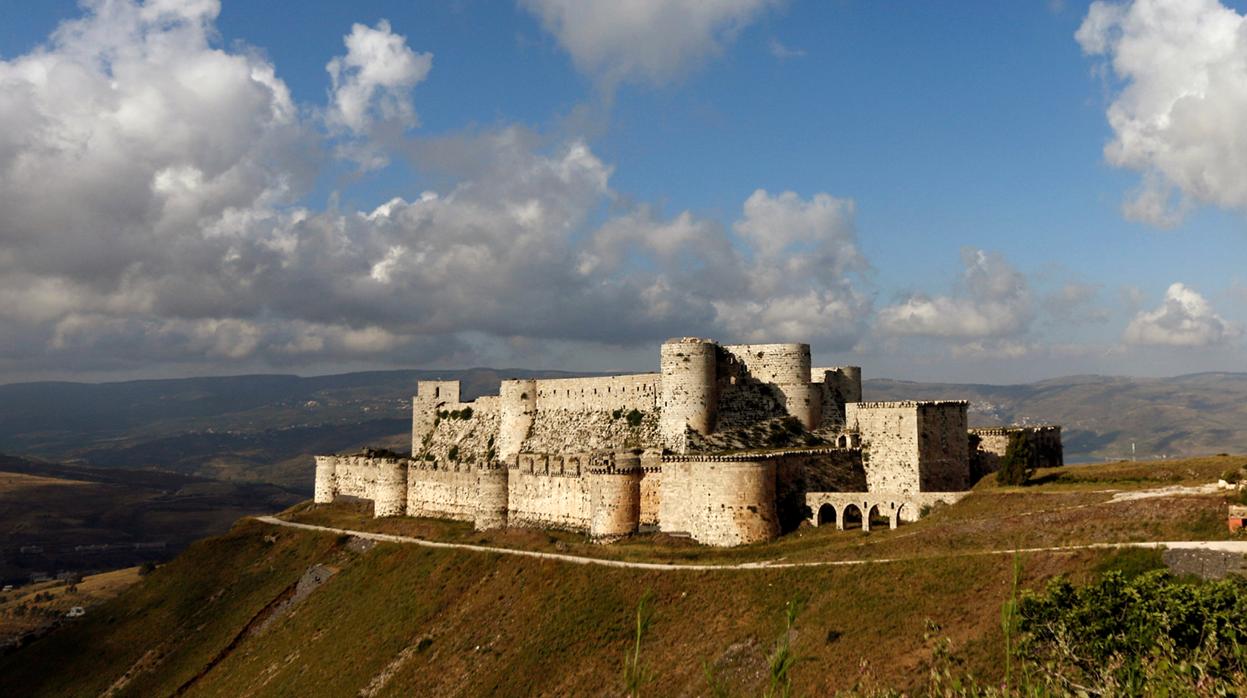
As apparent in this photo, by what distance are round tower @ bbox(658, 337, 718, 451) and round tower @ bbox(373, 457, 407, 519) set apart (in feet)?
96.1

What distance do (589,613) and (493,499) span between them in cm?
2326

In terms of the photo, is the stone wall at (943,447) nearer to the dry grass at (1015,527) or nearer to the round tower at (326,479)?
the dry grass at (1015,527)

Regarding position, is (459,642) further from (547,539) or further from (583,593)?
(547,539)

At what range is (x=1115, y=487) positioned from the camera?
48.1 meters

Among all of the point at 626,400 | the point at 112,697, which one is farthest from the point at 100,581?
the point at 626,400

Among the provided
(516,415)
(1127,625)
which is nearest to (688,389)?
(516,415)

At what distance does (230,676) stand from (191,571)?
25.8 meters

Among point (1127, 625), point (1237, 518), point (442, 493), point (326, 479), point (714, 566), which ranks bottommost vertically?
point (714, 566)

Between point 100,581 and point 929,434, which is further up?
point 929,434

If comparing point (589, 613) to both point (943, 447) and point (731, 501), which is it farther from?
point (943, 447)

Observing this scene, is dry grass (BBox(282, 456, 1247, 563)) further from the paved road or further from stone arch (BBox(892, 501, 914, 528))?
stone arch (BBox(892, 501, 914, 528))

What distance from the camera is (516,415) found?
82.1 m

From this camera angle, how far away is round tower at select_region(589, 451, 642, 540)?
5925 centimetres

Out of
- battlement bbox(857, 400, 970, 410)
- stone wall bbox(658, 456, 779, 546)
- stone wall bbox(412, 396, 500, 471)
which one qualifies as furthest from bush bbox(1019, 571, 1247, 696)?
stone wall bbox(412, 396, 500, 471)
